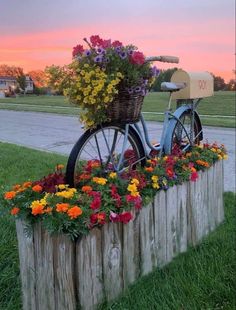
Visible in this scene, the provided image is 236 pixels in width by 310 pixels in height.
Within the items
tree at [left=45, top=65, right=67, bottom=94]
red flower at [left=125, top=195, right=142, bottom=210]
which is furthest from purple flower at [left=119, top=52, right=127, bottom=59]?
red flower at [left=125, top=195, right=142, bottom=210]

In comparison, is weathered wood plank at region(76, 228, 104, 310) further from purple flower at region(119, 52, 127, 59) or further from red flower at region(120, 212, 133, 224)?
purple flower at region(119, 52, 127, 59)

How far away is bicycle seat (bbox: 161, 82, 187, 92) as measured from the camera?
3338mm

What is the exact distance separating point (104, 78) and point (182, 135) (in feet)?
5.38

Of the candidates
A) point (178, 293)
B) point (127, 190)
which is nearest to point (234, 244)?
point (178, 293)

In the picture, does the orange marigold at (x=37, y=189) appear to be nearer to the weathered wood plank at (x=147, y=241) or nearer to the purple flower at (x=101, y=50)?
the weathered wood plank at (x=147, y=241)

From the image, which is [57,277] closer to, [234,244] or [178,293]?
[178,293]

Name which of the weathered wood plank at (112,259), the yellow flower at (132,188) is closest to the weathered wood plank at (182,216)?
the yellow flower at (132,188)

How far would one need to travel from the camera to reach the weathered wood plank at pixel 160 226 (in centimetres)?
269

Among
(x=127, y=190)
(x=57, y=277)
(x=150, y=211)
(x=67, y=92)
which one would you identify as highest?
(x=67, y=92)

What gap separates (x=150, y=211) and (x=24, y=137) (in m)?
7.27

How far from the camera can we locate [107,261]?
7.49ft

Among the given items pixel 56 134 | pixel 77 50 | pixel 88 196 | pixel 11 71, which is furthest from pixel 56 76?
pixel 56 134

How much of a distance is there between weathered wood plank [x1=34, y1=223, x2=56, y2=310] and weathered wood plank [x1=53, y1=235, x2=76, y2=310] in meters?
0.03

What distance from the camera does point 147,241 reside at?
2.62 metres
